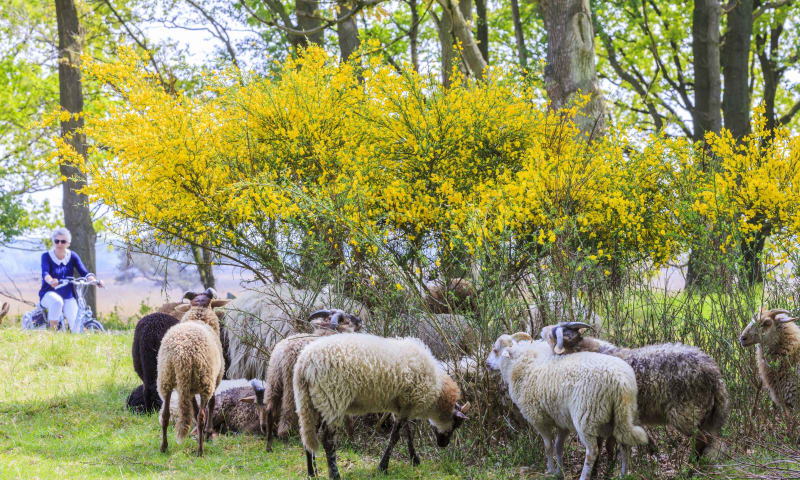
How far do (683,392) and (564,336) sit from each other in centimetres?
90

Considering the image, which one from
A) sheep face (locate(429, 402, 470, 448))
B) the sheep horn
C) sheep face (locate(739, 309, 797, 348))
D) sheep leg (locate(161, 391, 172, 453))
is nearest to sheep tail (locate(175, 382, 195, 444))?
sheep leg (locate(161, 391, 172, 453))

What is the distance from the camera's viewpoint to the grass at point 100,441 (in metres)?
6.10

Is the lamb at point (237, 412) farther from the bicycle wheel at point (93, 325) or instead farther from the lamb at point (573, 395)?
the bicycle wheel at point (93, 325)

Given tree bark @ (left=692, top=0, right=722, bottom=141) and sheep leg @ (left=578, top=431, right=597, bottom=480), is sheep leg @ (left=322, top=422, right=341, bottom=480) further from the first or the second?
tree bark @ (left=692, top=0, right=722, bottom=141)

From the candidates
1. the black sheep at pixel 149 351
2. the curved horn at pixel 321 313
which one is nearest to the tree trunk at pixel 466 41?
the black sheep at pixel 149 351

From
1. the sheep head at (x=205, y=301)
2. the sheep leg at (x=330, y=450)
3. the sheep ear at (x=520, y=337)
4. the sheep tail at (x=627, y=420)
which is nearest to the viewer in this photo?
the sheep tail at (x=627, y=420)

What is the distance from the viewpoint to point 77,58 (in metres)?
18.3

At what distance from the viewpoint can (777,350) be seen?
6141 mm

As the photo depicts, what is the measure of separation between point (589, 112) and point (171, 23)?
1295 centimetres

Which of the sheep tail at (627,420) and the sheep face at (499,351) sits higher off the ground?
the sheep face at (499,351)

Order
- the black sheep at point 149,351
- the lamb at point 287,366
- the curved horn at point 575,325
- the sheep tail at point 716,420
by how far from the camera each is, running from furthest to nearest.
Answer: the black sheep at point 149,351, the lamb at point 287,366, the curved horn at point 575,325, the sheep tail at point 716,420

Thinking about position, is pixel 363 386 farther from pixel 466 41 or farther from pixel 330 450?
pixel 466 41

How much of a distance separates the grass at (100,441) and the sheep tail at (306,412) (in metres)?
0.43

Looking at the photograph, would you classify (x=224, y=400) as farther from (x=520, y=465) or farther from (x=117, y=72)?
(x=117, y=72)
